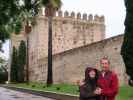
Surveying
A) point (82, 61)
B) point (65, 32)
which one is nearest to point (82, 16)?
point (65, 32)

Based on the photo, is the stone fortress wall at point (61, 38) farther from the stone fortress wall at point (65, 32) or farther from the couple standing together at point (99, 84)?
the couple standing together at point (99, 84)

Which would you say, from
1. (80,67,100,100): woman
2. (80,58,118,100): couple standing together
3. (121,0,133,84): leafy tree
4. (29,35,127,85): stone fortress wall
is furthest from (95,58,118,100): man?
(29,35,127,85): stone fortress wall

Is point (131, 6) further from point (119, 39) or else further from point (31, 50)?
point (31, 50)

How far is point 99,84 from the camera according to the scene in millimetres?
8227

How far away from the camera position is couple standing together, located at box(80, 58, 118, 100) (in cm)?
816

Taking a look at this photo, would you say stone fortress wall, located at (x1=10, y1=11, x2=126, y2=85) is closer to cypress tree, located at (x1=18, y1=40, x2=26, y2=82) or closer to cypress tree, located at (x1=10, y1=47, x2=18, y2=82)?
cypress tree, located at (x1=18, y1=40, x2=26, y2=82)

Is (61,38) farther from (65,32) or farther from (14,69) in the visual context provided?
(14,69)

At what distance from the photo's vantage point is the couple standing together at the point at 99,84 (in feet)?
26.8

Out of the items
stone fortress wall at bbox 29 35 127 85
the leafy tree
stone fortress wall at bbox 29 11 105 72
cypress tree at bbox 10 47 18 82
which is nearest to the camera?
the leafy tree

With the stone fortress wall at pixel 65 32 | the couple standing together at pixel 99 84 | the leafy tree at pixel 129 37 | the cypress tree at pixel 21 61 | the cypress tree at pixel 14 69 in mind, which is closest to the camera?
the couple standing together at pixel 99 84

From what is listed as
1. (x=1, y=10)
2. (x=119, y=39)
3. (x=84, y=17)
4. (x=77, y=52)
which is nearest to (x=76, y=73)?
(x=77, y=52)

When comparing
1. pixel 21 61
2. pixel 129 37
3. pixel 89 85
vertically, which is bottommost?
pixel 89 85

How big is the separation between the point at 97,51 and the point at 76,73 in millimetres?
6985

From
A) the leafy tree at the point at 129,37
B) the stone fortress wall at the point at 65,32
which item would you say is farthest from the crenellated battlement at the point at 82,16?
the leafy tree at the point at 129,37
